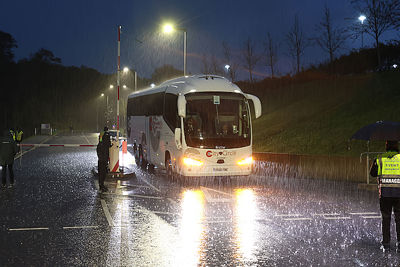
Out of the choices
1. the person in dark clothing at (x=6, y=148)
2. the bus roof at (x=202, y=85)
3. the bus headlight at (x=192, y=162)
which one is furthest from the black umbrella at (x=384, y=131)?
the person in dark clothing at (x=6, y=148)

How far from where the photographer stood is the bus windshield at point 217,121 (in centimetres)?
1520

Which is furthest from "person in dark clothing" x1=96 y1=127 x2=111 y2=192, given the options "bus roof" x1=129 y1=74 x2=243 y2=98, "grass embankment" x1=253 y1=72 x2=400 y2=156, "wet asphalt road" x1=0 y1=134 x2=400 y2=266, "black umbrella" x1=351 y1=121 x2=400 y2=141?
"grass embankment" x1=253 y1=72 x2=400 y2=156

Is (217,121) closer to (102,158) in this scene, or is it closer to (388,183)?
(102,158)

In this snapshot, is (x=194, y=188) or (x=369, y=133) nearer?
(x=369, y=133)

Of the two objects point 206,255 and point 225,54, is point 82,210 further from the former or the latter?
point 225,54

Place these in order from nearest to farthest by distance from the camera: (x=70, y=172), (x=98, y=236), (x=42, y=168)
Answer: (x=98, y=236) < (x=70, y=172) < (x=42, y=168)

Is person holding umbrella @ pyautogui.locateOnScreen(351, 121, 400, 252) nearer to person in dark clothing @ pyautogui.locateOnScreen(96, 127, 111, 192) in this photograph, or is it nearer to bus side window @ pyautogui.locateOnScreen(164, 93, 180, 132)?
person in dark clothing @ pyautogui.locateOnScreen(96, 127, 111, 192)

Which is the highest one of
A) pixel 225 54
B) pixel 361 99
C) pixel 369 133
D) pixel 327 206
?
pixel 225 54

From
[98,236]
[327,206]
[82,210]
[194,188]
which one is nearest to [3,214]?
[82,210]

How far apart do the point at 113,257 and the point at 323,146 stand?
2116cm

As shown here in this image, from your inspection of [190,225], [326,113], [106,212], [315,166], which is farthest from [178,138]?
[326,113]

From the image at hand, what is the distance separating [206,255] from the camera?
6.68 m

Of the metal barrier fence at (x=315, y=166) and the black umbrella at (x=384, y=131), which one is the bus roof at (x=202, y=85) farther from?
the black umbrella at (x=384, y=131)

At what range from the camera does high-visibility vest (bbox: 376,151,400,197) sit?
7.05 m
